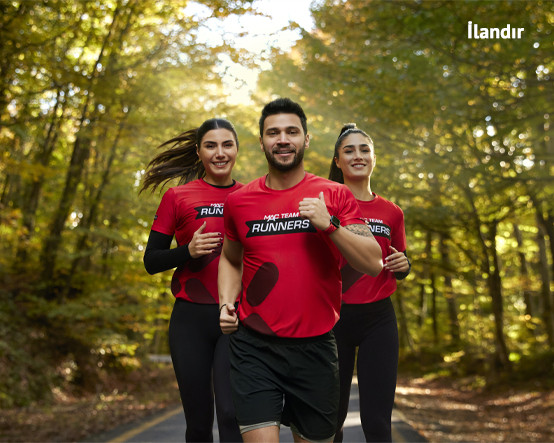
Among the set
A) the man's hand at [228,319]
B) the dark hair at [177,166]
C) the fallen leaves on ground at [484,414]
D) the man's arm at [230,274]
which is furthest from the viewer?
the fallen leaves on ground at [484,414]

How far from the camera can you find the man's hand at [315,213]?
291 cm

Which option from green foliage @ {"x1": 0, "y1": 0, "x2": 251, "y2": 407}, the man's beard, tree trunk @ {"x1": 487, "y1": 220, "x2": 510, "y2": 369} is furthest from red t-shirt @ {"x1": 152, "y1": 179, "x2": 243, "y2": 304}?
tree trunk @ {"x1": 487, "y1": 220, "x2": 510, "y2": 369}

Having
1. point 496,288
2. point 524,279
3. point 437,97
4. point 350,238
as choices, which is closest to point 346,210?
point 350,238

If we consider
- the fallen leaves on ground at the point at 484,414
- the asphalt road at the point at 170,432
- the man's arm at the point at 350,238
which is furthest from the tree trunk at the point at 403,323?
the man's arm at the point at 350,238

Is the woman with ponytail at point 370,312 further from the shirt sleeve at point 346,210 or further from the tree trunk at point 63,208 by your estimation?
the tree trunk at point 63,208

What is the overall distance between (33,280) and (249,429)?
500 inches

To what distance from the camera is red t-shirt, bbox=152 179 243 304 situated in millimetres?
4402

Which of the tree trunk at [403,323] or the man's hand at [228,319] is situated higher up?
the man's hand at [228,319]

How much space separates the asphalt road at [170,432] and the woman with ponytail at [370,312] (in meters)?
3.40

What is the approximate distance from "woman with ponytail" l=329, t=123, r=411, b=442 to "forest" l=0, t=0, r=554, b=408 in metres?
4.12

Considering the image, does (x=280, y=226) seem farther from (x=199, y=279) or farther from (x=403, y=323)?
(x=403, y=323)

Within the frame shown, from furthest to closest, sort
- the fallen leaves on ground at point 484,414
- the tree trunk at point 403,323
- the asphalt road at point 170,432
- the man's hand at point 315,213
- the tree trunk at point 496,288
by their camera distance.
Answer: the tree trunk at point 403,323, the tree trunk at point 496,288, the fallen leaves on ground at point 484,414, the asphalt road at point 170,432, the man's hand at point 315,213

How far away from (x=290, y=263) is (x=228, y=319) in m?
0.49

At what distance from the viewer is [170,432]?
842 centimetres
